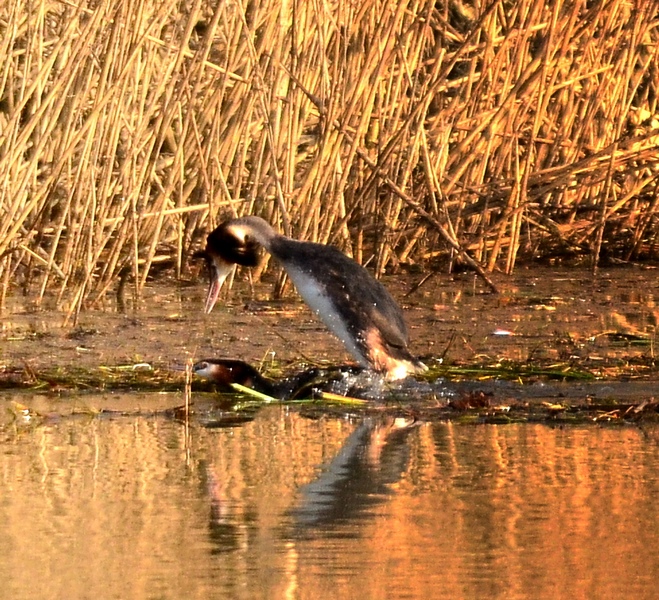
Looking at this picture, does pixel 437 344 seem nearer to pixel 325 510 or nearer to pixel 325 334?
pixel 325 334

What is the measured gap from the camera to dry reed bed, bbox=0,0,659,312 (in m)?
6.95

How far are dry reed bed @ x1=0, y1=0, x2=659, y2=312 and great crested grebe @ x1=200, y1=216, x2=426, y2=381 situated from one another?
Result: 1.21 metres

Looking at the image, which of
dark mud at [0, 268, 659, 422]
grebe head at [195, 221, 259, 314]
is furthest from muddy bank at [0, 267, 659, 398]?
grebe head at [195, 221, 259, 314]

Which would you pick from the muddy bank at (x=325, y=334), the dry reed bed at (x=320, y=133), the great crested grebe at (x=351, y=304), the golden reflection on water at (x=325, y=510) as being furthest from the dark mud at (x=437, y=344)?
the golden reflection on water at (x=325, y=510)

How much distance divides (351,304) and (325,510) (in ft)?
7.10

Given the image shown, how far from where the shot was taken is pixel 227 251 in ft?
21.4

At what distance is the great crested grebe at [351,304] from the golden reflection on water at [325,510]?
2.44ft

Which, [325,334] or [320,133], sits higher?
[320,133]

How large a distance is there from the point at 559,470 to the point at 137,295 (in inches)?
157

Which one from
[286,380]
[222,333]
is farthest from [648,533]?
[222,333]

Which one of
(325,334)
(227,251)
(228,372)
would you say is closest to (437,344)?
(325,334)

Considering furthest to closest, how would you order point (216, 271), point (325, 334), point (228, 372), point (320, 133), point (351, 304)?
point (320, 133)
point (325, 334)
point (216, 271)
point (351, 304)
point (228, 372)

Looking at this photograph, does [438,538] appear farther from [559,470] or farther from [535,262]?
[535,262]

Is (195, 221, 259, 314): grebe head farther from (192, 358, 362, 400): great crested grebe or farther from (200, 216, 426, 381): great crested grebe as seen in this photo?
(192, 358, 362, 400): great crested grebe
